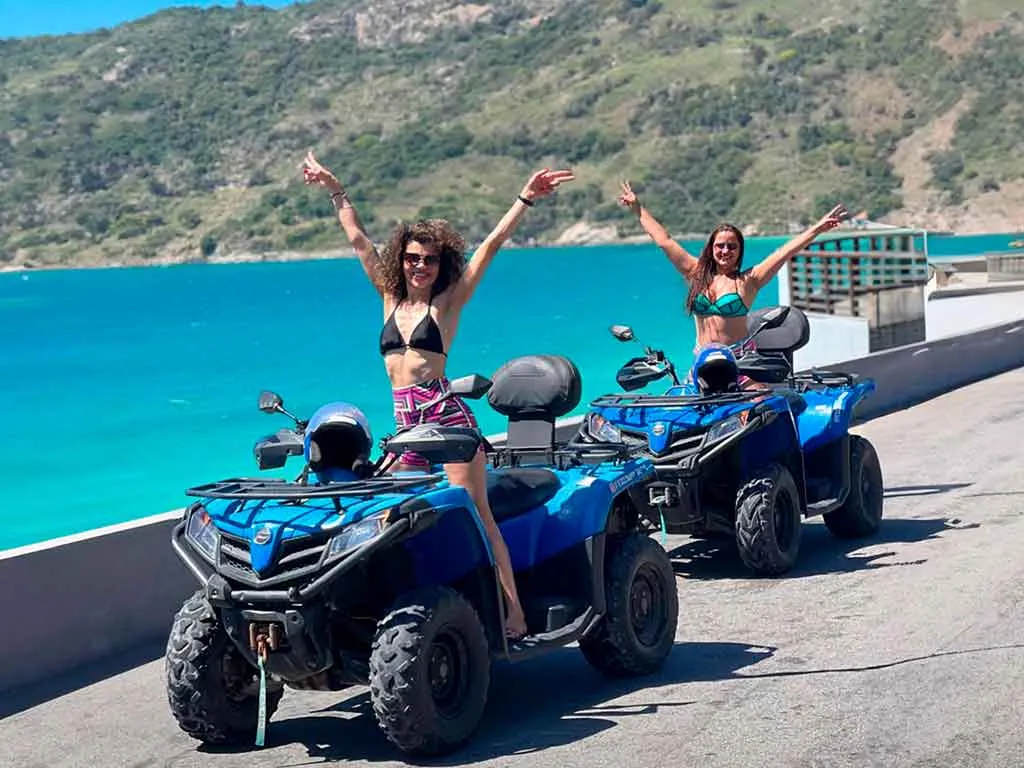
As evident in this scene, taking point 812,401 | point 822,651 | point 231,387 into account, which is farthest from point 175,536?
point 231,387

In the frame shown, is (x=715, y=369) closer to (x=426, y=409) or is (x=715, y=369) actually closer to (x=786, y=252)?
(x=786, y=252)

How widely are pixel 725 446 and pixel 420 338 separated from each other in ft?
10.2

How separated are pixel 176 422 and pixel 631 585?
Result: 55776 mm

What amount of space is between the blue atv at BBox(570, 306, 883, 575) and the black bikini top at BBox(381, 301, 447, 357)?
2358 mm

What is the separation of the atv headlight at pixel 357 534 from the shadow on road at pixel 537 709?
3.11ft

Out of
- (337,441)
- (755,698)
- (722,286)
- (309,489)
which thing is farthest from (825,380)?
(309,489)

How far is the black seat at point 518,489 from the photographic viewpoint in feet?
24.5

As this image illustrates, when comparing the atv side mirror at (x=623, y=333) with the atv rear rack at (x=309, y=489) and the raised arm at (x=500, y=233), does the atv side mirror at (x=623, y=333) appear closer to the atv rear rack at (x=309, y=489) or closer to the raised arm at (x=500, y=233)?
the raised arm at (x=500, y=233)

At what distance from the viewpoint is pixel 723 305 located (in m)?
10.9

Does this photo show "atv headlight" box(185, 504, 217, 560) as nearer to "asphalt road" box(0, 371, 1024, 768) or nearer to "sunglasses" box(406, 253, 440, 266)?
"asphalt road" box(0, 371, 1024, 768)

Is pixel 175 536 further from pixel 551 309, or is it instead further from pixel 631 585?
pixel 551 309

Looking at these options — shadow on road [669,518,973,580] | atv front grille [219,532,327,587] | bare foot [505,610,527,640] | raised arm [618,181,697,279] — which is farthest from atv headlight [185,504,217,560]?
raised arm [618,181,697,279]

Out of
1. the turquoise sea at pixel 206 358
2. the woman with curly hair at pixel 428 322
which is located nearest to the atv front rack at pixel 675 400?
the woman with curly hair at pixel 428 322

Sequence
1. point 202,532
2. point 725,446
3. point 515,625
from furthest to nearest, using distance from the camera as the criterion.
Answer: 1. point 725,446
2. point 515,625
3. point 202,532
